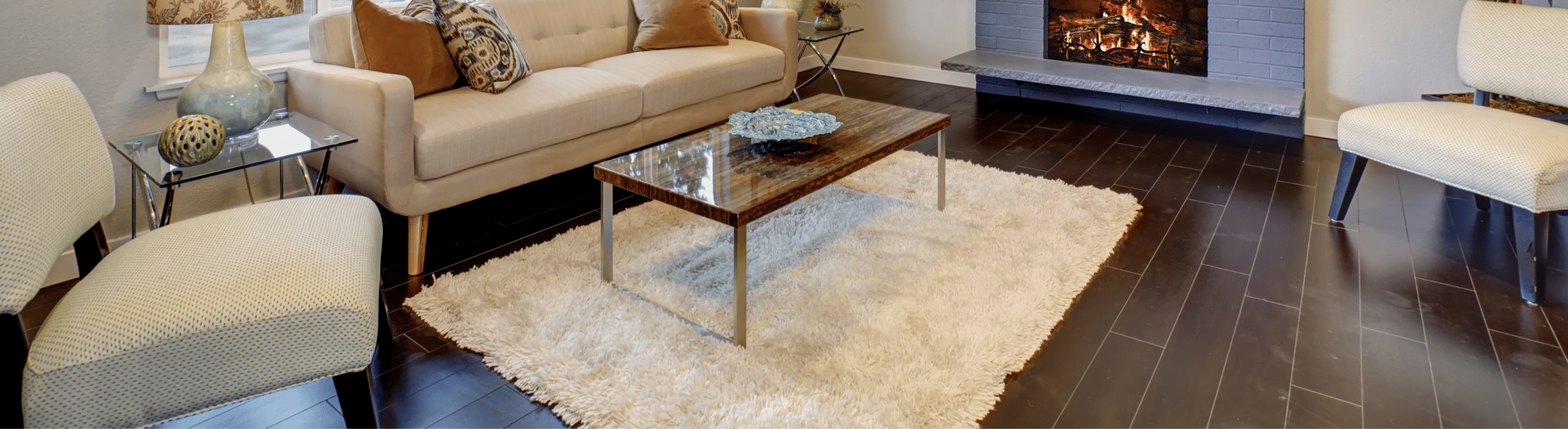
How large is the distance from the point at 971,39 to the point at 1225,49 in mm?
1369

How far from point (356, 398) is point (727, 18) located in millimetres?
2864

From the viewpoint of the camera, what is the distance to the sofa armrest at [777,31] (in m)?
4.17

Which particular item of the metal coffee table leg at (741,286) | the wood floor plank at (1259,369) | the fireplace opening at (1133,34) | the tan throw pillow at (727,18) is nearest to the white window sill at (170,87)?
the metal coffee table leg at (741,286)

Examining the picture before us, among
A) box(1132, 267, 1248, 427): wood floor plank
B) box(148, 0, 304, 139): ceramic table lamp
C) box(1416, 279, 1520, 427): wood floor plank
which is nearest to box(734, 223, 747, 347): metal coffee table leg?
box(1132, 267, 1248, 427): wood floor plank

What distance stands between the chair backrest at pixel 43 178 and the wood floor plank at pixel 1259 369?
215 cm

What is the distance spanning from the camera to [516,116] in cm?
288

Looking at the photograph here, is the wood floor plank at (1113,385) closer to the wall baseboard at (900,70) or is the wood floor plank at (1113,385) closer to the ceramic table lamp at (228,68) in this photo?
the ceramic table lamp at (228,68)

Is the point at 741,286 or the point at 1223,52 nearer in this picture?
the point at 741,286

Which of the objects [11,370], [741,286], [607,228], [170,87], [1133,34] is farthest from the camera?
[1133,34]

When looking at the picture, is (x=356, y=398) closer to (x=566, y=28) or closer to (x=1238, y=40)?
(x=566, y=28)

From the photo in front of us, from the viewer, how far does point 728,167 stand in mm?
2398

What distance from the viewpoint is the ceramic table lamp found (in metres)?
2.22

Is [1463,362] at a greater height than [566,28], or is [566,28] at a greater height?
[566,28]

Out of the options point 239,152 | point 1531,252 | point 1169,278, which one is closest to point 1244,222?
point 1169,278
